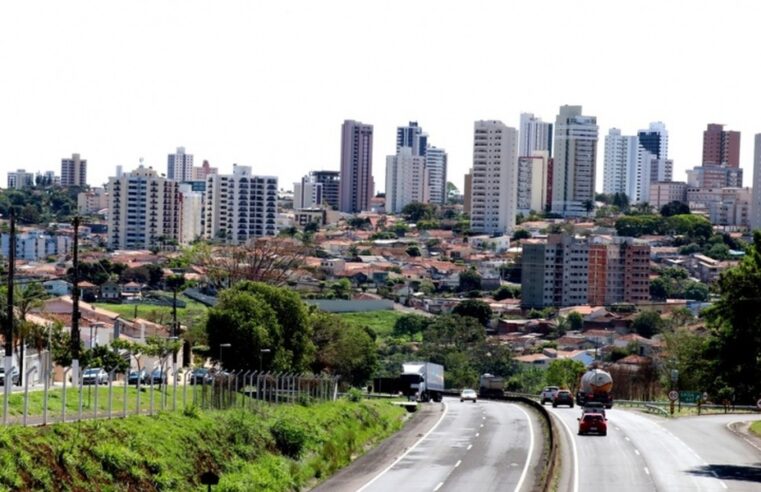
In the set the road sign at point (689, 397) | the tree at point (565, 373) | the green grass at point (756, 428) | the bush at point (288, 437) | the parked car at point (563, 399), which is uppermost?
the bush at point (288, 437)

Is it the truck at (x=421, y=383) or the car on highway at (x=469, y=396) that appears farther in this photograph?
the truck at (x=421, y=383)

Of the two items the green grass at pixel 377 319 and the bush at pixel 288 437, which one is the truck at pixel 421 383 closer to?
the bush at pixel 288 437

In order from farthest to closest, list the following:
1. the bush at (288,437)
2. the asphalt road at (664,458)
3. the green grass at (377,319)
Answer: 1. the green grass at (377,319)
2. the bush at (288,437)
3. the asphalt road at (664,458)

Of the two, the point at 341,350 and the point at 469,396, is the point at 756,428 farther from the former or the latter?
the point at 341,350

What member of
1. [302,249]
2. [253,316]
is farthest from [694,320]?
[253,316]

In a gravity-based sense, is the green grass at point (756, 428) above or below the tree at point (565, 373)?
above

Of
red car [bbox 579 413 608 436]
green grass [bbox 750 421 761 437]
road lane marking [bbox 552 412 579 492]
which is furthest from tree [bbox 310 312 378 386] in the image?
red car [bbox 579 413 608 436]

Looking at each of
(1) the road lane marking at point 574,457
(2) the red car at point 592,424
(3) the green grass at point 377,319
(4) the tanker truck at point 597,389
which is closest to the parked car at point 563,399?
(4) the tanker truck at point 597,389
